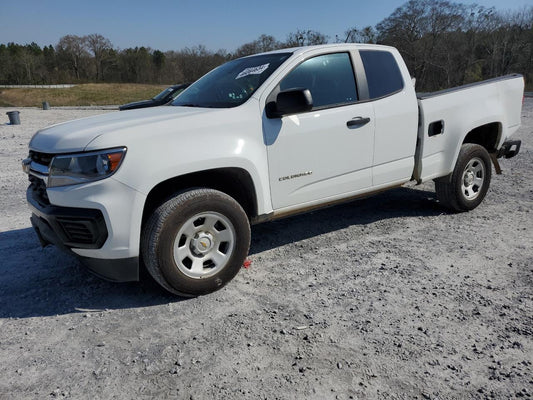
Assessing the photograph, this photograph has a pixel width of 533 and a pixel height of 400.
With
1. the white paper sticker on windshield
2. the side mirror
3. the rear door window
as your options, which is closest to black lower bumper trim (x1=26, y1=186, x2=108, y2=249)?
the side mirror

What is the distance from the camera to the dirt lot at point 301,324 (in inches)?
87.2

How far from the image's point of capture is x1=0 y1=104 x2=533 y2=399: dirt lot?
2.21 meters

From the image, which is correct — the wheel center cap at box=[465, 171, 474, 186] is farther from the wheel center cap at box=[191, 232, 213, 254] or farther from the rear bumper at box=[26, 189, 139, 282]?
the rear bumper at box=[26, 189, 139, 282]

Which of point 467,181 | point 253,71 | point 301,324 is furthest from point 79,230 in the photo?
point 467,181

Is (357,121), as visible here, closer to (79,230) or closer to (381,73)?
(381,73)

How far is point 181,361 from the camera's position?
2420 mm

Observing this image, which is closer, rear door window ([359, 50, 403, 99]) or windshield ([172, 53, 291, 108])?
windshield ([172, 53, 291, 108])

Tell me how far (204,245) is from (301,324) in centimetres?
94

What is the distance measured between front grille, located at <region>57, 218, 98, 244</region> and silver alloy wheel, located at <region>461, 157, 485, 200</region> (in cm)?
406

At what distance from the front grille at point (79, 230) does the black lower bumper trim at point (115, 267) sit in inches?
6.0

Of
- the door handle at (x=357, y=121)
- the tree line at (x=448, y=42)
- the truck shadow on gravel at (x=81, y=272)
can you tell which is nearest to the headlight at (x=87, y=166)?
the truck shadow on gravel at (x=81, y=272)

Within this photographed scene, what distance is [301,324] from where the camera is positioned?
9.05 feet

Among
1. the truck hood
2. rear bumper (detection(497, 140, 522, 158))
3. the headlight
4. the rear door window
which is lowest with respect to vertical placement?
rear bumper (detection(497, 140, 522, 158))

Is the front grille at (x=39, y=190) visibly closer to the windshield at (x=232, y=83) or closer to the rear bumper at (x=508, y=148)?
the windshield at (x=232, y=83)
